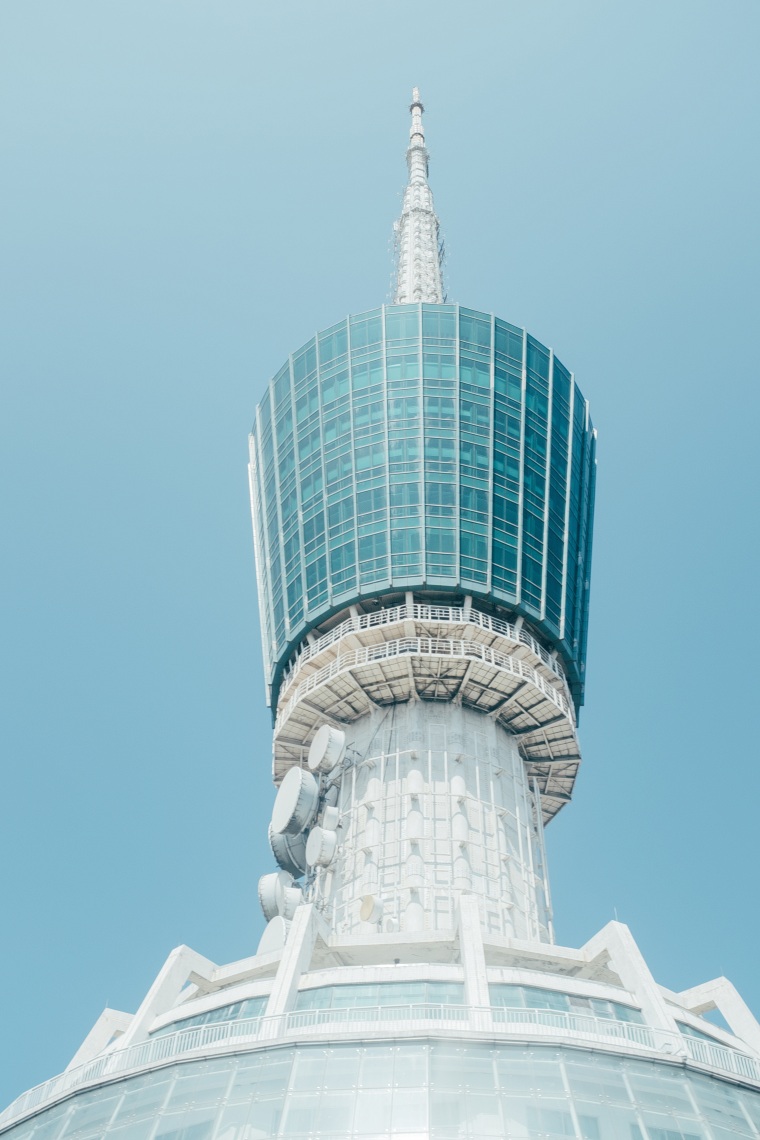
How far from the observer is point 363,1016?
37.3m

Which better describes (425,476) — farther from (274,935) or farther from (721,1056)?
(721,1056)

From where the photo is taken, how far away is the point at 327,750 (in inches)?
2254

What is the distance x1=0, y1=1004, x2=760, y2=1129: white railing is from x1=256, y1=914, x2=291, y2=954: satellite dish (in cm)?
1194

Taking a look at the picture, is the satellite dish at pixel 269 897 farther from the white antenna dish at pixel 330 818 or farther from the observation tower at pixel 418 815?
the white antenna dish at pixel 330 818

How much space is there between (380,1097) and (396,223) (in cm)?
7396

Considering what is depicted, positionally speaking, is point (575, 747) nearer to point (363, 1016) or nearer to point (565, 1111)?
point (363, 1016)

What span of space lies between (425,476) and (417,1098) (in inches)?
1524

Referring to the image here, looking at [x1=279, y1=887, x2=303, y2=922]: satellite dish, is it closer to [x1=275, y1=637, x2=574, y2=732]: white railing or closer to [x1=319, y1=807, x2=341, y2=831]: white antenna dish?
[x1=319, y1=807, x2=341, y2=831]: white antenna dish

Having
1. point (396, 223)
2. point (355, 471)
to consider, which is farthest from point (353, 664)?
point (396, 223)

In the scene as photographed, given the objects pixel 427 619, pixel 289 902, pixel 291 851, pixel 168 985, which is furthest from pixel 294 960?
pixel 427 619

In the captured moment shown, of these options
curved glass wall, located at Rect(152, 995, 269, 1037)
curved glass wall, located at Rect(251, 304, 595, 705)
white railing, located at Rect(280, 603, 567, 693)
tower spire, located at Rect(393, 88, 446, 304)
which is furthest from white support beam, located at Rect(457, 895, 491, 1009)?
tower spire, located at Rect(393, 88, 446, 304)

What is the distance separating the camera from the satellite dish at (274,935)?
5028 cm

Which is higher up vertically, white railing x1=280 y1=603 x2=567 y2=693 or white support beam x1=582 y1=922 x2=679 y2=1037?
white railing x1=280 y1=603 x2=567 y2=693

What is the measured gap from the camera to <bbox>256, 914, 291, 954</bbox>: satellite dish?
165 feet
